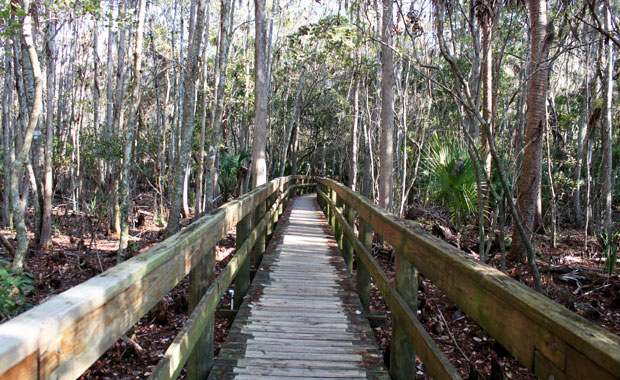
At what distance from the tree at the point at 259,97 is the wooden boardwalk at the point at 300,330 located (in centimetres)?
454

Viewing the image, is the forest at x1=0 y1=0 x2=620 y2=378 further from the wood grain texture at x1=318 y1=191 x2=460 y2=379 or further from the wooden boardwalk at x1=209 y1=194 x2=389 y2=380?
the wooden boardwalk at x1=209 y1=194 x2=389 y2=380

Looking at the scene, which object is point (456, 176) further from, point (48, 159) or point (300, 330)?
point (48, 159)

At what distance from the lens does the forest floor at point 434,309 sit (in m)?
4.84

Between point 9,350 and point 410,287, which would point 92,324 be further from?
point 410,287

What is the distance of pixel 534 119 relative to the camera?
6805 millimetres

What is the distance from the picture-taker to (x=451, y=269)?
199 cm

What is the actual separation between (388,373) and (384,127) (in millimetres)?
7177

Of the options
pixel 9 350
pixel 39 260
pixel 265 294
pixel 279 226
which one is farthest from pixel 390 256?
pixel 9 350

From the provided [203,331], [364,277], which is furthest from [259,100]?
[203,331]

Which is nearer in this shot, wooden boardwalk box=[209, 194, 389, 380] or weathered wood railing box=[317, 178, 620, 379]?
weathered wood railing box=[317, 178, 620, 379]

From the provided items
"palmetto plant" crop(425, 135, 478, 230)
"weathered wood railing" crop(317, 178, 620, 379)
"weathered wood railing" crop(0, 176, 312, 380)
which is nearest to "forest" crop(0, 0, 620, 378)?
"palmetto plant" crop(425, 135, 478, 230)

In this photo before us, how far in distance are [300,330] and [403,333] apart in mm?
1205

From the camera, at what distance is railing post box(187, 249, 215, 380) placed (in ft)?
8.49

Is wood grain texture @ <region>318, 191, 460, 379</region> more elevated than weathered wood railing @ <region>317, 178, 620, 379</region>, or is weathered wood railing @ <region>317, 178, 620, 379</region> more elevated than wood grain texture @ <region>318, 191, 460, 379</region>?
weathered wood railing @ <region>317, 178, 620, 379</region>
